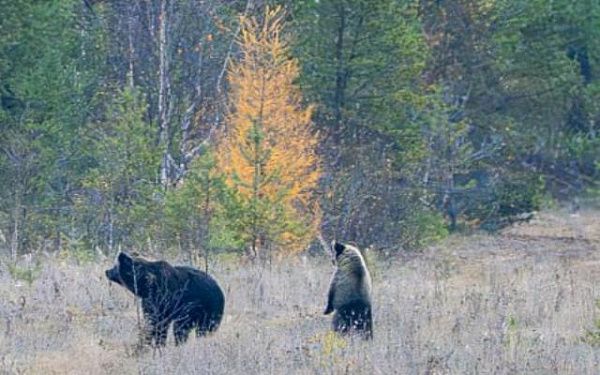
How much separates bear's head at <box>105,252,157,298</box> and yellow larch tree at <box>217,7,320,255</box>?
7119 mm

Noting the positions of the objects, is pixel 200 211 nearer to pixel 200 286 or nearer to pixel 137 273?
pixel 200 286

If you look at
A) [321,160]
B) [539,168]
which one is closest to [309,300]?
[321,160]

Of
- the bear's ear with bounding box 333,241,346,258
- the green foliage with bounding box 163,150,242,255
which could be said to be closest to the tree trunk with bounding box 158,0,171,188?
the green foliage with bounding box 163,150,242,255

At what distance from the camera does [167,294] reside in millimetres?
10211

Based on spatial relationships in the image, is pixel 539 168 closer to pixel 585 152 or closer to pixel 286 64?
pixel 585 152

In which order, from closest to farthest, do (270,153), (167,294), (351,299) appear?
(167,294)
(351,299)
(270,153)

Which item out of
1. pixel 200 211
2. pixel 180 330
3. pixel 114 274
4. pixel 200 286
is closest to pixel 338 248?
pixel 200 286

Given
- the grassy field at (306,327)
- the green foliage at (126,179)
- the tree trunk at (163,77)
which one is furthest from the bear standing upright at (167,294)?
the tree trunk at (163,77)

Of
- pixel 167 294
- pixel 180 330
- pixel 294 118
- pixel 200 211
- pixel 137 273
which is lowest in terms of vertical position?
pixel 200 211

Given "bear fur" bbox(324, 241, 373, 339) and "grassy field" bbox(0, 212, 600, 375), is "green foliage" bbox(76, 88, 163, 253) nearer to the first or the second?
"grassy field" bbox(0, 212, 600, 375)

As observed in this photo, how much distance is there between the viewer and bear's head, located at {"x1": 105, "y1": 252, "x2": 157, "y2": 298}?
1027 cm

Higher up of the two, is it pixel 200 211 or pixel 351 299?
pixel 351 299

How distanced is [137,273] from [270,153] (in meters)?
8.22

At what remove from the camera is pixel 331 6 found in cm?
2745
